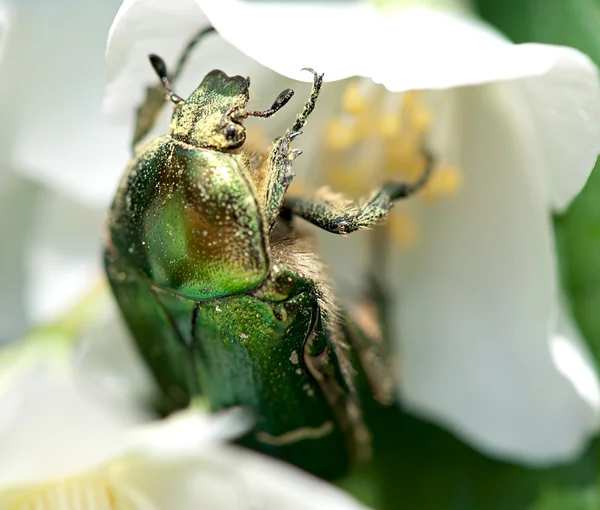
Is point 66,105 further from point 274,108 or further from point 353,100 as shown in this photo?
point 274,108

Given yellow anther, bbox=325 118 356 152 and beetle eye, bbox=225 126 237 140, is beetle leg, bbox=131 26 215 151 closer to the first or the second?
beetle eye, bbox=225 126 237 140

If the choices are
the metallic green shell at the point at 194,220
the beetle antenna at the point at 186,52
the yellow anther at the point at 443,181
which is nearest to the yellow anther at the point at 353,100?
the yellow anther at the point at 443,181

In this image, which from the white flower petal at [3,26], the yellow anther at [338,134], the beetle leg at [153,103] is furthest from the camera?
the yellow anther at [338,134]

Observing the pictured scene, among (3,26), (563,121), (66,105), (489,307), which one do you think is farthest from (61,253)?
(563,121)

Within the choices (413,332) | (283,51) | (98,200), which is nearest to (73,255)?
(98,200)

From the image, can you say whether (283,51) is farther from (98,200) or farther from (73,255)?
(73,255)

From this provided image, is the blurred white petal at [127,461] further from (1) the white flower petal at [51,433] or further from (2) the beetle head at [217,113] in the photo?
(2) the beetle head at [217,113]

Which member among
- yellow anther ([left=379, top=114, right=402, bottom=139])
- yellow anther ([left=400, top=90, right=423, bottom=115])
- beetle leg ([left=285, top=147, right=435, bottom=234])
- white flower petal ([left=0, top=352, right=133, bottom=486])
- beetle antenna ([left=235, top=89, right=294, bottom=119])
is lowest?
white flower petal ([left=0, top=352, right=133, bottom=486])

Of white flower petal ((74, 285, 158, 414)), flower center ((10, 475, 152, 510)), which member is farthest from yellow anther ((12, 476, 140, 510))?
white flower petal ((74, 285, 158, 414))
